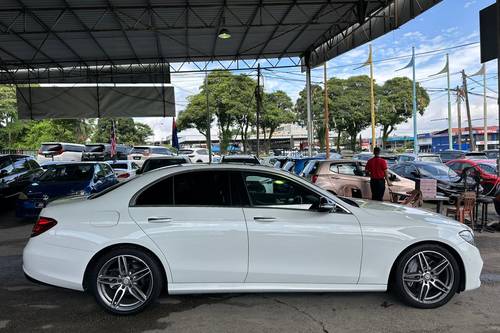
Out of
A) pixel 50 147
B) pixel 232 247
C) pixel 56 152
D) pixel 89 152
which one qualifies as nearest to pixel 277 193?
pixel 232 247

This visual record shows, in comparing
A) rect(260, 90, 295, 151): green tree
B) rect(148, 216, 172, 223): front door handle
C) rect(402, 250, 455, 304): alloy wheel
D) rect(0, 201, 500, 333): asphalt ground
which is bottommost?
rect(0, 201, 500, 333): asphalt ground

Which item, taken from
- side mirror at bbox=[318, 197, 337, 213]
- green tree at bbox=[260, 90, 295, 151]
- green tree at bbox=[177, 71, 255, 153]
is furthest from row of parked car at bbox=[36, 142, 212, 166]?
side mirror at bbox=[318, 197, 337, 213]

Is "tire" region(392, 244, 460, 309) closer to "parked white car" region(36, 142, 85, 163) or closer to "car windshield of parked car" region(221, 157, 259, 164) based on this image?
"car windshield of parked car" region(221, 157, 259, 164)

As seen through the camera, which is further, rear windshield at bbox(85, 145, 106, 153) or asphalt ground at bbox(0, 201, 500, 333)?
rear windshield at bbox(85, 145, 106, 153)

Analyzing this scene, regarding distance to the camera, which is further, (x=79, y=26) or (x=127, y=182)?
(x=79, y=26)

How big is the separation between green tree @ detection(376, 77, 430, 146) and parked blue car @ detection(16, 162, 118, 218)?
39.0 m

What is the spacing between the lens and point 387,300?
4.70 m

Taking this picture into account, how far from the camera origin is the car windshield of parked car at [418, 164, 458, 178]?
45.0 ft

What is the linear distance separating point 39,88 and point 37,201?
536 inches

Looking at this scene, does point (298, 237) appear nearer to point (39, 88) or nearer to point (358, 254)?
point (358, 254)

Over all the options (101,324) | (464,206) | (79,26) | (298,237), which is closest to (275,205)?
(298,237)

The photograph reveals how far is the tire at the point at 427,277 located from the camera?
4449 mm

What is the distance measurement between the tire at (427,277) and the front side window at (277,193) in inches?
44.5

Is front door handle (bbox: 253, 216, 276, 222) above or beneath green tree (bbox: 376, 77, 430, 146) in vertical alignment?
beneath
